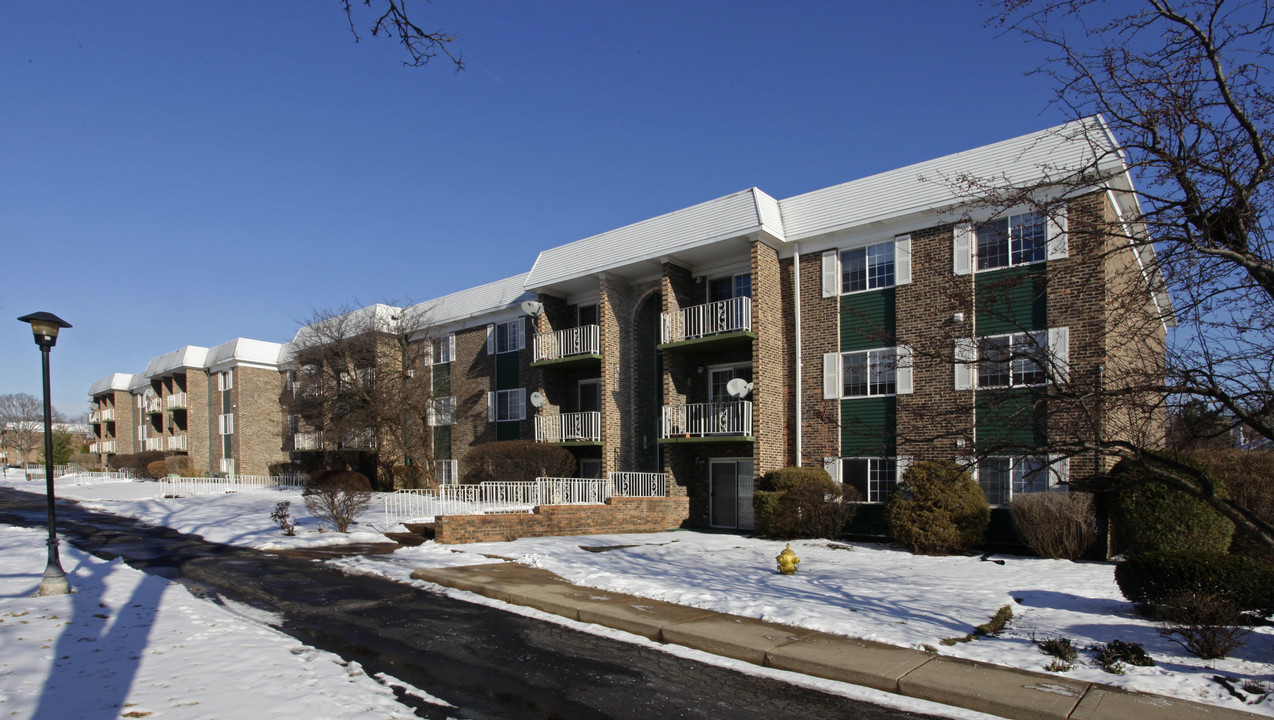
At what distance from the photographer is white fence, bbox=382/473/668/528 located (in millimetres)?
19078

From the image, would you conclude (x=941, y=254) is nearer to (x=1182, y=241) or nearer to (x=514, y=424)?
(x=1182, y=241)

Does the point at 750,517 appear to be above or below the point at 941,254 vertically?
below

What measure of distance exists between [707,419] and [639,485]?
2846mm

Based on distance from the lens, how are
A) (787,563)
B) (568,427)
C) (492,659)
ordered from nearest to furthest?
(492,659)
(787,563)
(568,427)

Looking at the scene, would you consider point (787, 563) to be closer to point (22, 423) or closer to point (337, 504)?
point (337, 504)

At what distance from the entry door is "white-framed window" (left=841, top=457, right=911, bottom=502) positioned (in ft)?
10.6

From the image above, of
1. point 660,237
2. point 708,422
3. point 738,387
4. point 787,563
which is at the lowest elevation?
point 787,563

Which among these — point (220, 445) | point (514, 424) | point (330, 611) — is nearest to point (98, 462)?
point (220, 445)

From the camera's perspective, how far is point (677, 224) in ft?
71.9

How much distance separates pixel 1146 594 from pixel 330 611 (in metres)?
10.6

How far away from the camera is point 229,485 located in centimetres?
3575

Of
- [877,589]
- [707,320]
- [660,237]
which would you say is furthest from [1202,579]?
[660,237]

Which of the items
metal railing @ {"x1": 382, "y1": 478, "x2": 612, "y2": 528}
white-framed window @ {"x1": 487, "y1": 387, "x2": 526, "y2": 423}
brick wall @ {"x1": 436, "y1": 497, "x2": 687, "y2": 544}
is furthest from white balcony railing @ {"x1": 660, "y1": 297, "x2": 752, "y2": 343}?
white-framed window @ {"x1": 487, "y1": 387, "x2": 526, "y2": 423}

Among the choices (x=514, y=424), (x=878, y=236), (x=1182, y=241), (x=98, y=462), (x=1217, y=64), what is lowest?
(x=98, y=462)
